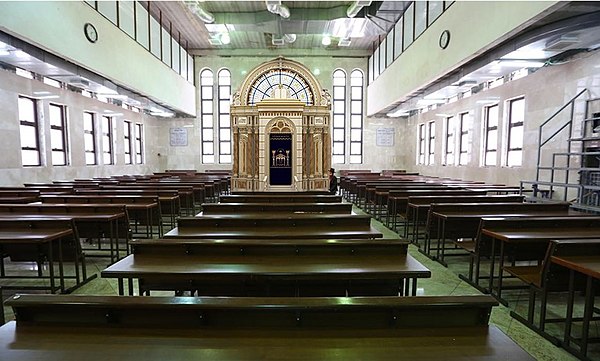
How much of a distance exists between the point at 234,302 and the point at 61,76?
27.7ft

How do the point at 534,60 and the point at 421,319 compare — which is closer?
the point at 421,319

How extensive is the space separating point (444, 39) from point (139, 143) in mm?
11942

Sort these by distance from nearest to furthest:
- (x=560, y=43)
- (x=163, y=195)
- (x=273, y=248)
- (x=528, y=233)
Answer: (x=273, y=248), (x=528, y=233), (x=560, y=43), (x=163, y=195)

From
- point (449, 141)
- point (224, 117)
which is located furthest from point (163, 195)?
point (224, 117)

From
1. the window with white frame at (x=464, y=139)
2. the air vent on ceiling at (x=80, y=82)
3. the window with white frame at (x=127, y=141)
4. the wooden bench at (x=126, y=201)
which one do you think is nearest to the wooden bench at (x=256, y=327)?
the wooden bench at (x=126, y=201)

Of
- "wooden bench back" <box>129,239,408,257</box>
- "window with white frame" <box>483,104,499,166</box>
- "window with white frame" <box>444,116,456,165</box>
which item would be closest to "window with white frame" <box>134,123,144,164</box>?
"window with white frame" <box>444,116,456,165</box>

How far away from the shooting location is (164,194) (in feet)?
19.6

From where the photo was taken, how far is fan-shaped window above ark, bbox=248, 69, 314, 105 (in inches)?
579

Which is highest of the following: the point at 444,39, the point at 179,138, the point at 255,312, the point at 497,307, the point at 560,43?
the point at 444,39

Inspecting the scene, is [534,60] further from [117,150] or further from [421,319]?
[117,150]

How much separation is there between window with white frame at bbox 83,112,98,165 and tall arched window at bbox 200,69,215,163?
5.27 meters

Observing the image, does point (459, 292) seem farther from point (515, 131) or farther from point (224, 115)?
point (224, 115)

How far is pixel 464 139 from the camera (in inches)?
401

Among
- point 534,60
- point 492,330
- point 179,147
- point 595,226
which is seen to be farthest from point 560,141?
point 179,147
